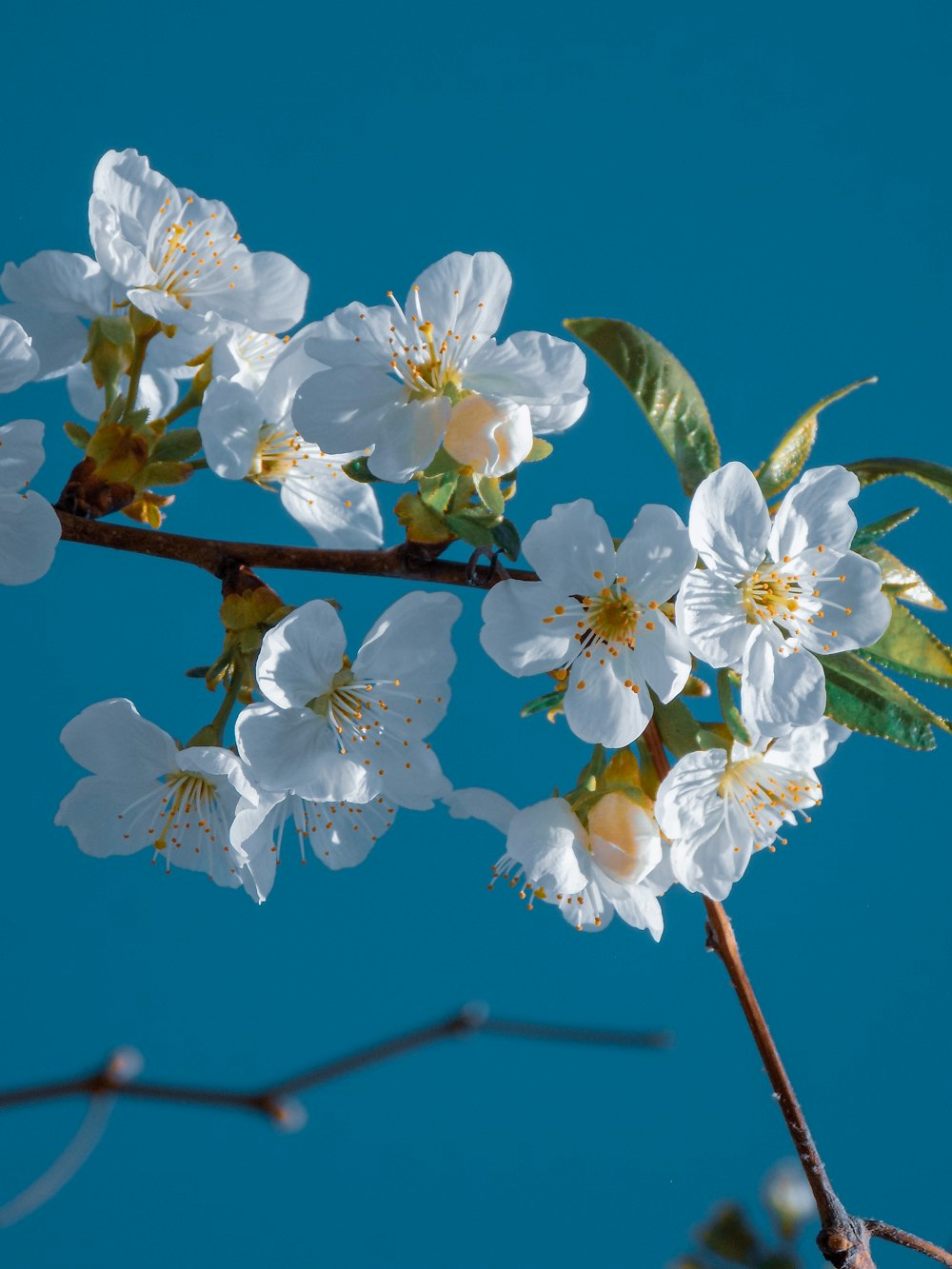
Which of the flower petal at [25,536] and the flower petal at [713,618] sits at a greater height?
the flower petal at [25,536]

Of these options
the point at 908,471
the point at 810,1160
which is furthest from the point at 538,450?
the point at 810,1160

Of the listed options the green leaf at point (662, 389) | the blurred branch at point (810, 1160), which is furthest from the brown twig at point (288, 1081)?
the green leaf at point (662, 389)

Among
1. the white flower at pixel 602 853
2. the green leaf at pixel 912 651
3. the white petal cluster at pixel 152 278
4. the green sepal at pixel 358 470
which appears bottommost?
the white flower at pixel 602 853

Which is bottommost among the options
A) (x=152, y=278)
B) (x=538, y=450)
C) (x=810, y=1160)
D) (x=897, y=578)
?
(x=810, y=1160)

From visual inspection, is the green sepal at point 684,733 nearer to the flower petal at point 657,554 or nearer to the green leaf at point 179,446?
the flower petal at point 657,554

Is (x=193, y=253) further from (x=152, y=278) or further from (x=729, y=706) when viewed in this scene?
(x=729, y=706)

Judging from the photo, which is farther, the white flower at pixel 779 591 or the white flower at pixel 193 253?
the white flower at pixel 193 253

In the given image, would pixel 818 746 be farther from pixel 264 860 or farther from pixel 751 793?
pixel 264 860
